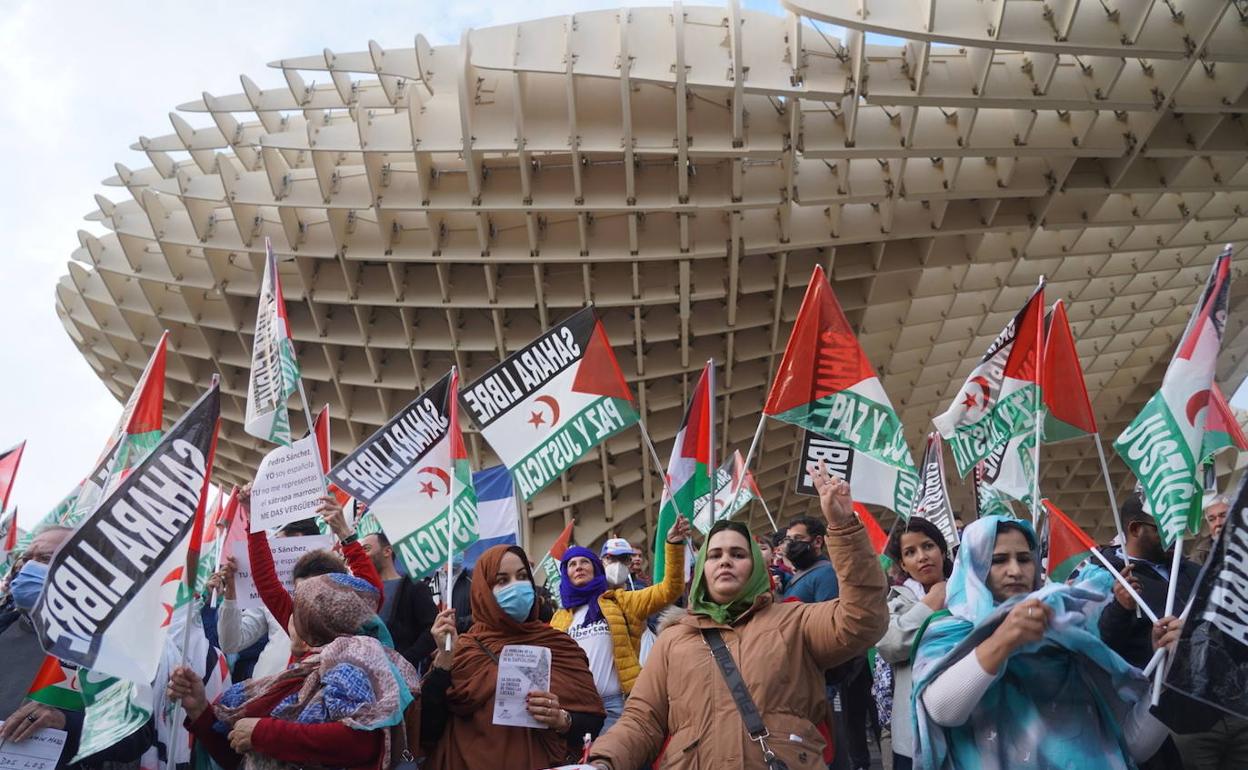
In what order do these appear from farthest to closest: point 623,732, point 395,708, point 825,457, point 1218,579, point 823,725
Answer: point 825,457 < point 823,725 < point 395,708 < point 623,732 < point 1218,579

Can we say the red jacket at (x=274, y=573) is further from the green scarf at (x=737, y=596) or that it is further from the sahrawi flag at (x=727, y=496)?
the sahrawi flag at (x=727, y=496)

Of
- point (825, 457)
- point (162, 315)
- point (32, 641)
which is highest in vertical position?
point (162, 315)

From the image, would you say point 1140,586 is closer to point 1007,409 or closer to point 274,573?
point 1007,409

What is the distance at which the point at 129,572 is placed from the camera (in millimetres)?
4121

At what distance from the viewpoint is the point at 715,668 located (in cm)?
333

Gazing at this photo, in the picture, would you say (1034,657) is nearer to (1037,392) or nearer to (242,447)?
(1037,392)

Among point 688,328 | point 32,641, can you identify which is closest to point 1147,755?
point 32,641

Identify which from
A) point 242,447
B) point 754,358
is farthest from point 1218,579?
point 242,447

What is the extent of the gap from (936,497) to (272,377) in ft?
17.5

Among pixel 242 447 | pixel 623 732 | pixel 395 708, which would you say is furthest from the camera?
pixel 242 447

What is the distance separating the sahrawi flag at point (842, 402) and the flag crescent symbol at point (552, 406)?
1477 mm

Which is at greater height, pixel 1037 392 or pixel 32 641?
pixel 1037 392

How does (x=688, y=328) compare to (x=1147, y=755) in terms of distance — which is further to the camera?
(x=688, y=328)

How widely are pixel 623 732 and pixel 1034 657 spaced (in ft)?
3.95
